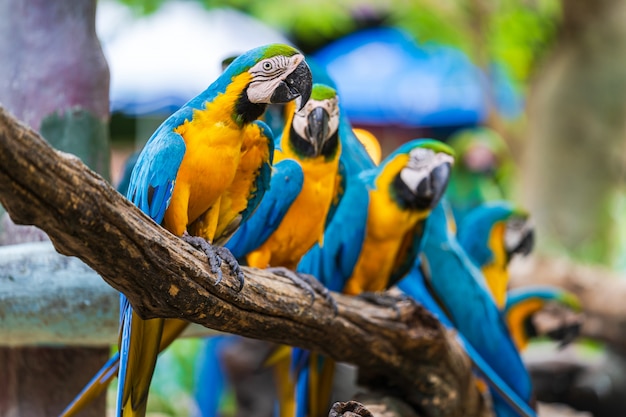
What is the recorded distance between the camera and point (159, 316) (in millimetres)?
1390

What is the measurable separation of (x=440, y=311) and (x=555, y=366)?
4.32ft

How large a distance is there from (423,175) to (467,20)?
3.35 metres

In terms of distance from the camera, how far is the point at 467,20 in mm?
5082

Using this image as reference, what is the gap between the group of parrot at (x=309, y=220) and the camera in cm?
144

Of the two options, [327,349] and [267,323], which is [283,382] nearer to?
[327,349]

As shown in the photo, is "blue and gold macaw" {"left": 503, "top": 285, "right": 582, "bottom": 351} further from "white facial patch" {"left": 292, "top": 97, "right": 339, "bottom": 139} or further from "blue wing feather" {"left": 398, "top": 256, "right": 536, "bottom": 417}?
"white facial patch" {"left": 292, "top": 97, "right": 339, "bottom": 139}

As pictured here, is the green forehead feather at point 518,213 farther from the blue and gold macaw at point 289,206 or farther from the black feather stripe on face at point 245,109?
the black feather stripe on face at point 245,109

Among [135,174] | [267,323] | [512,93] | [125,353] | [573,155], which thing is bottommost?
[125,353]

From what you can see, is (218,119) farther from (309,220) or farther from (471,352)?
(471,352)

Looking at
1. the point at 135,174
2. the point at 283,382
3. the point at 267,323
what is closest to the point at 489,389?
the point at 283,382

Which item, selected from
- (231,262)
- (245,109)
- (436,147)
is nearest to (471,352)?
(436,147)

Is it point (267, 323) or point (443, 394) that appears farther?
point (443, 394)

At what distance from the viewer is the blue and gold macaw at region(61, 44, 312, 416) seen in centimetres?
140

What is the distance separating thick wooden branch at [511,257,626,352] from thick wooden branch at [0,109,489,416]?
1.52 meters
